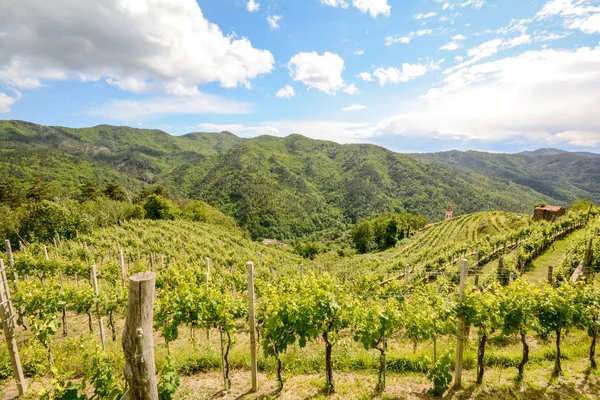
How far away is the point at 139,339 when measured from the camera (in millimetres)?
2676

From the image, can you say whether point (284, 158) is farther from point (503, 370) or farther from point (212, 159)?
point (503, 370)

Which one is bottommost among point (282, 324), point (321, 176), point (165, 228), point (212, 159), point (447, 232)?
point (447, 232)

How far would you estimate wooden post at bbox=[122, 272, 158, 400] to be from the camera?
8.68ft

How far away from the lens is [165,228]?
1201 inches

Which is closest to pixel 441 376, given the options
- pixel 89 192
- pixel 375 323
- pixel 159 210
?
pixel 375 323

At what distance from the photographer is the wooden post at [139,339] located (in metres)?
2.64

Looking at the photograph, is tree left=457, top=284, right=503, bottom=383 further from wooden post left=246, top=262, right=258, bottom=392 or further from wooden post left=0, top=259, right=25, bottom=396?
wooden post left=0, top=259, right=25, bottom=396

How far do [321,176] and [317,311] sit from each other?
149 metres

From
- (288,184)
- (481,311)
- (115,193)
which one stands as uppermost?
(288,184)

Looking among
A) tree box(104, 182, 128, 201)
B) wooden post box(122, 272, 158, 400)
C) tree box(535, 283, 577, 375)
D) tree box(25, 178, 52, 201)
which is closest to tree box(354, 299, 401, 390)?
tree box(535, 283, 577, 375)

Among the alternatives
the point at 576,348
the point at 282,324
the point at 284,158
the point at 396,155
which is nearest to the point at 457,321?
the point at 282,324

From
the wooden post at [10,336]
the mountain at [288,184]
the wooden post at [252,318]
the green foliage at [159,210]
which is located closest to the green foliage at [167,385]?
the wooden post at [252,318]

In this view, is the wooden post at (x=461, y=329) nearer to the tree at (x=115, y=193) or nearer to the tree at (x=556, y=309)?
the tree at (x=556, y=309)

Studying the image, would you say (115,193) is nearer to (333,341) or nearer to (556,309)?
(333,341)
